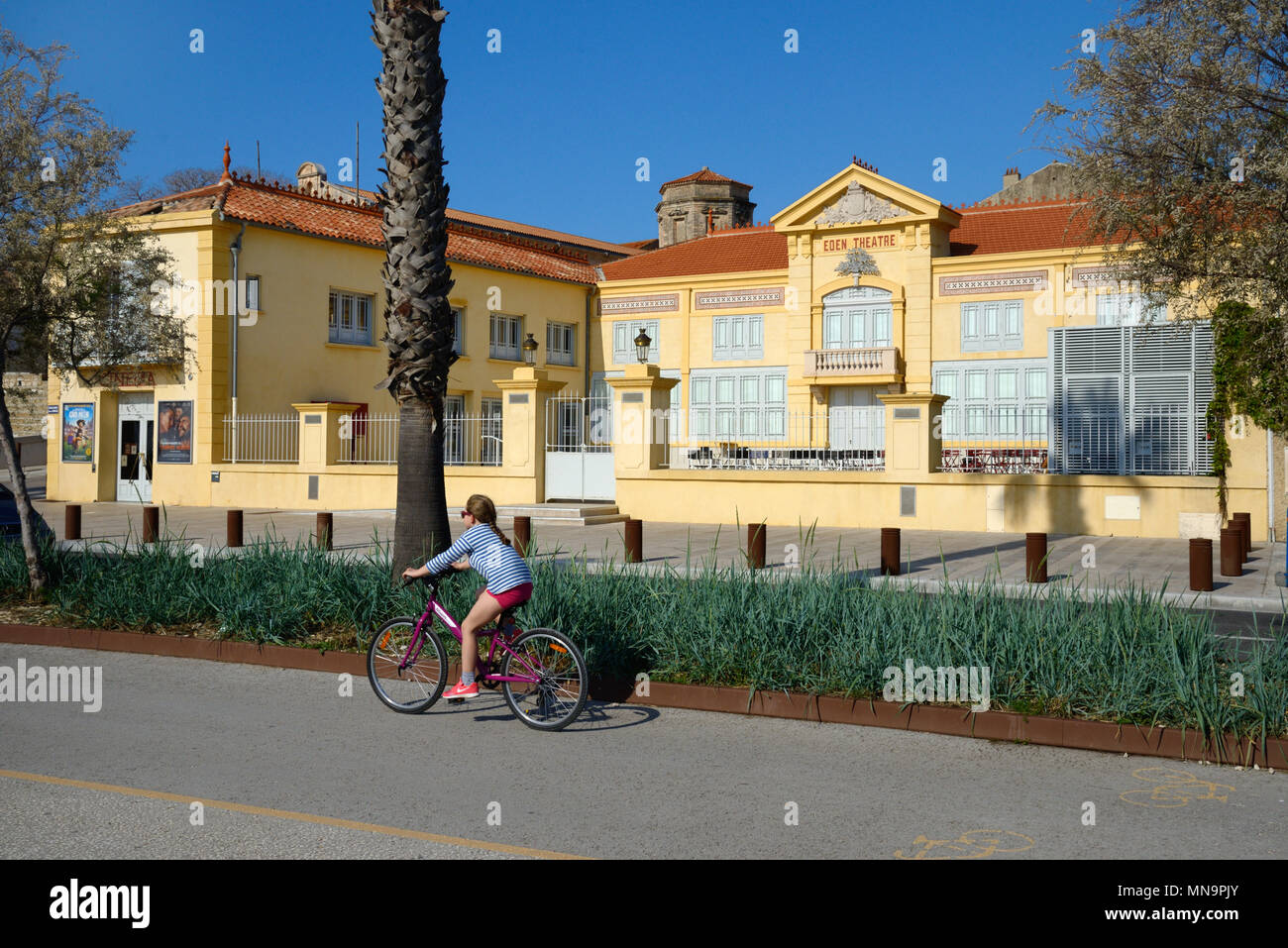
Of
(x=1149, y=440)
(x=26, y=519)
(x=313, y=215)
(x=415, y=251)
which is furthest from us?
(x=313, y=215)

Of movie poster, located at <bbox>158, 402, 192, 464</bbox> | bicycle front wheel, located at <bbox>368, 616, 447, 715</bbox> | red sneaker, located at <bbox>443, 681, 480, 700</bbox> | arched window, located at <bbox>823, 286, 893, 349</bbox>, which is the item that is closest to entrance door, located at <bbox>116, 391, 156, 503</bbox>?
movie poster, located at <bbox>158, 402, 192, 464</bbox>

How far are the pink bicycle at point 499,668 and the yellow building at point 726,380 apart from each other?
414 inches

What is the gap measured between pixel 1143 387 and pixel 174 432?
74.7 feet

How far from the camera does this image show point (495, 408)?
3484 centimetres

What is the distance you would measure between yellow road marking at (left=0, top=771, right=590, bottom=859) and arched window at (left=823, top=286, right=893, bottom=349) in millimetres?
28685

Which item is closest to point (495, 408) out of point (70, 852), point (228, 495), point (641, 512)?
point (228, 495)

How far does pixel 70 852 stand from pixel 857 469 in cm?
1710

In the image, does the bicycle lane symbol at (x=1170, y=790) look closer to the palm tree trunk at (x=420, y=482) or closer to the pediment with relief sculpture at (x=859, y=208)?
the palm tree trunk at (x=420, y=482)

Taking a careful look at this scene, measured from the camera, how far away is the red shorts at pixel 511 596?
22.0 ft

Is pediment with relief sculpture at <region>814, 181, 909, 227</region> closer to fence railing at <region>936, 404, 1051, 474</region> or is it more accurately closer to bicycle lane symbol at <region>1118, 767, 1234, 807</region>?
fence railing at <region>936, 404, 1051, 474</region>

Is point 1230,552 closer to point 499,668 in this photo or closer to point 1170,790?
point 1170,790

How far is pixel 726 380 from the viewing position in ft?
114

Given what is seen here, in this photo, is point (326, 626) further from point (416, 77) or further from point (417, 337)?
point (416, 77)

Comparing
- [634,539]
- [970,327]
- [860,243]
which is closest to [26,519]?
[634,539]
